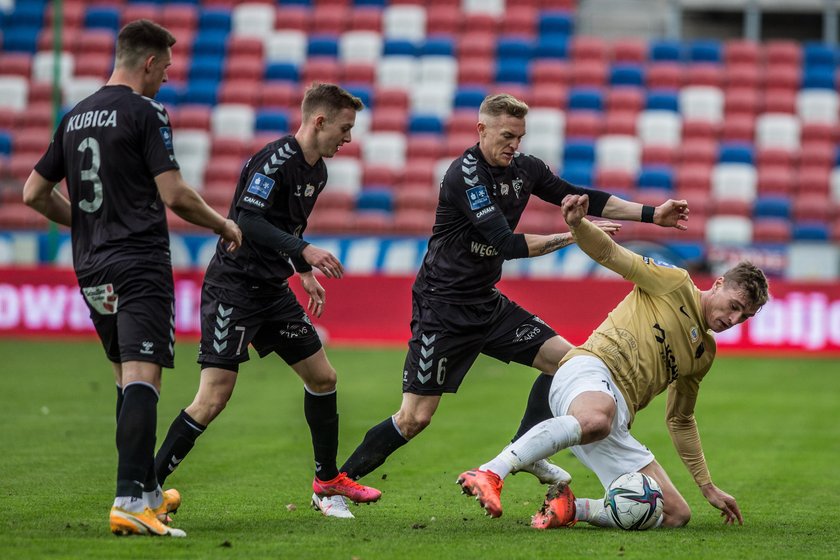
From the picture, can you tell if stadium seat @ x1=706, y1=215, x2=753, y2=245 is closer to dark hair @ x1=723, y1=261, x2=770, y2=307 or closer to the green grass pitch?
the green grass pitch

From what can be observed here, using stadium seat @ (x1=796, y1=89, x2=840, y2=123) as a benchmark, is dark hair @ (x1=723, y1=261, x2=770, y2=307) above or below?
below

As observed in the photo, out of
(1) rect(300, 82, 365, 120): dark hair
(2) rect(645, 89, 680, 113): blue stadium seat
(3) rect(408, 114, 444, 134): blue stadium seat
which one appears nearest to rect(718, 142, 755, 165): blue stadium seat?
(2) rect(645, 89, 680, 113): blue stadium seat

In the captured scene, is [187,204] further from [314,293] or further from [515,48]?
[515,48]

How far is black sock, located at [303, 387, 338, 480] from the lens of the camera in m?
7.33

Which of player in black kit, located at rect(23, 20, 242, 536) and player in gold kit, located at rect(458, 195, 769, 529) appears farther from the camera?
player in gold kit, located at rect(458, 195, 769, 529)

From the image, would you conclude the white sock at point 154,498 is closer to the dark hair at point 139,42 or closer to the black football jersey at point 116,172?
the black football jersey at point 116,172

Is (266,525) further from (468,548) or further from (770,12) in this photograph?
(770,12)

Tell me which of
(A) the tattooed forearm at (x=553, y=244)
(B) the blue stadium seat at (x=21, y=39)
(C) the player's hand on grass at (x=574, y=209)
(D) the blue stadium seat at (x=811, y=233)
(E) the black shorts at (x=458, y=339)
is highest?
(B) the blue stadium seat at (x=21, y=39)

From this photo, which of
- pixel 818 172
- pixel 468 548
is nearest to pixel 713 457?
pixel 468 548

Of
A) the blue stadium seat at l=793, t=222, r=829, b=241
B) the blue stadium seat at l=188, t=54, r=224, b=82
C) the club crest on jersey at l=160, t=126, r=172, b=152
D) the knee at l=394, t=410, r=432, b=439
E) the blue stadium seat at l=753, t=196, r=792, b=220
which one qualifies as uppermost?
the blue stadium seat at l=188, t=54, r=224, b=82

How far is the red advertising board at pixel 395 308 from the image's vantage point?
62.0 ft

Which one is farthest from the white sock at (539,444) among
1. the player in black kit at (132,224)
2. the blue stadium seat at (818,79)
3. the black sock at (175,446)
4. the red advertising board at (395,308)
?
the blue stadium seat at (818,79)

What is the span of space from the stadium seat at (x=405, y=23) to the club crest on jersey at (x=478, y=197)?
2086cm

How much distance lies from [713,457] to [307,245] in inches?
183
